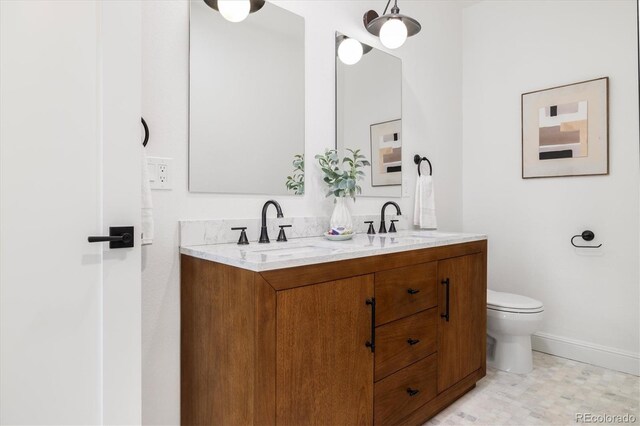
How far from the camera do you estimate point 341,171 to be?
2049mm

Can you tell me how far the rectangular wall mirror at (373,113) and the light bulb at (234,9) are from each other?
72cm

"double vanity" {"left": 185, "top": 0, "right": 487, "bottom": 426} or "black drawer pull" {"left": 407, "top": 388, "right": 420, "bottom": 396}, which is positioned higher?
"double vanity" {"left": 185, "top": 0, "right": 487, "bottom": 426}

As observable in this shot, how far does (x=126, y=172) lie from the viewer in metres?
1.17

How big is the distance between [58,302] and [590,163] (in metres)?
3.07

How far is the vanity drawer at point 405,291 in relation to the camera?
148cm

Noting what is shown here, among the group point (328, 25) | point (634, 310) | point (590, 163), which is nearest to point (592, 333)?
point (634, 310)

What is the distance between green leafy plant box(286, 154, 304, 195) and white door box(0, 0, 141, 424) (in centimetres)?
84

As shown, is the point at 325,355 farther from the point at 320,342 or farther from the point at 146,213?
the point at 146,213

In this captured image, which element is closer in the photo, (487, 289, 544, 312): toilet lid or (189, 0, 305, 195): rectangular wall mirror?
(189, 0, 305, 195): rectangular wall mirror

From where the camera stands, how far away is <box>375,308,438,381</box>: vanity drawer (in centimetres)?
148

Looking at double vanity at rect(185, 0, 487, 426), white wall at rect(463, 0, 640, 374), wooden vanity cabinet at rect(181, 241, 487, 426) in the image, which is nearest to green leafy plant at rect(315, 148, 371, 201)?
double vanity at rect(185, 0, 487, 426)

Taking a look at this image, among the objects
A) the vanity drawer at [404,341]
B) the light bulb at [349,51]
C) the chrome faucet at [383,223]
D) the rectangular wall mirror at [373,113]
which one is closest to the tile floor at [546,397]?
the vanity drawer at [404,341]

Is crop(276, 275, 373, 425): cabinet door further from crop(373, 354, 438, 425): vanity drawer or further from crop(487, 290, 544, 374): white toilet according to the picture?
crop(487, 290, 544, 374): white toilet

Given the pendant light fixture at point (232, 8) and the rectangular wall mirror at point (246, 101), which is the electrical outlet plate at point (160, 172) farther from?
the pendant light fixture at point (232, 8)
